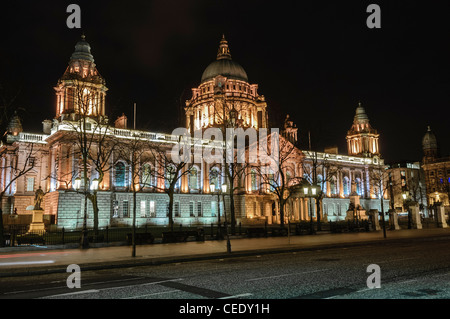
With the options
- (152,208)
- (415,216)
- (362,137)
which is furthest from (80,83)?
(362,137)

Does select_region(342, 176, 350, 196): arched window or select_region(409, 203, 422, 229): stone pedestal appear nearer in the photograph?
select_region(409, 203, 422, 229): stone pedestal

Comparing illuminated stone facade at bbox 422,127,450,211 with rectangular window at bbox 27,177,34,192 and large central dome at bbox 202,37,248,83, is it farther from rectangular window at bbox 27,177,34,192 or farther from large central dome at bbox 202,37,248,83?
rectangular window at bbox 27,177,34,192

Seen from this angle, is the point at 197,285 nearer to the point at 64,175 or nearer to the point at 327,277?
the point at 327,277

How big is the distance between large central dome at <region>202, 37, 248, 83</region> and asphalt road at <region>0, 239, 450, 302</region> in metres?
85.6

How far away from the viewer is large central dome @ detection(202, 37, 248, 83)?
9806cm

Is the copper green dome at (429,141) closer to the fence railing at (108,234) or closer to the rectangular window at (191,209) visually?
the fence railing at (108,234)

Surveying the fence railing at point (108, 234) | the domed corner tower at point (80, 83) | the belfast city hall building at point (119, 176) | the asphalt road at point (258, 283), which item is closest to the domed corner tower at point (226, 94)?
the belfast city hall building at point (119, 176)

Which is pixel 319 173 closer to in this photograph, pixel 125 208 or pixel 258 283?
pixel 125 208

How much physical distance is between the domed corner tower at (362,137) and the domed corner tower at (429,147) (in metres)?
28.7

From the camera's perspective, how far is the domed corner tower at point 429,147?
4956 inches

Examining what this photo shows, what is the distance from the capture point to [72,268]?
16.7 metres

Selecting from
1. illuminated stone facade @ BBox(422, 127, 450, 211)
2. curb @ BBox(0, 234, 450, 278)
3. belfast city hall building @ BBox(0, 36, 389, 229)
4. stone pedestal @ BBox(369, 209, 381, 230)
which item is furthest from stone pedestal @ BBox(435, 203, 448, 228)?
illuminated stone facade @ BBox(422, 127, 450, 211)

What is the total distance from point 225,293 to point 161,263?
9297 millimetres
